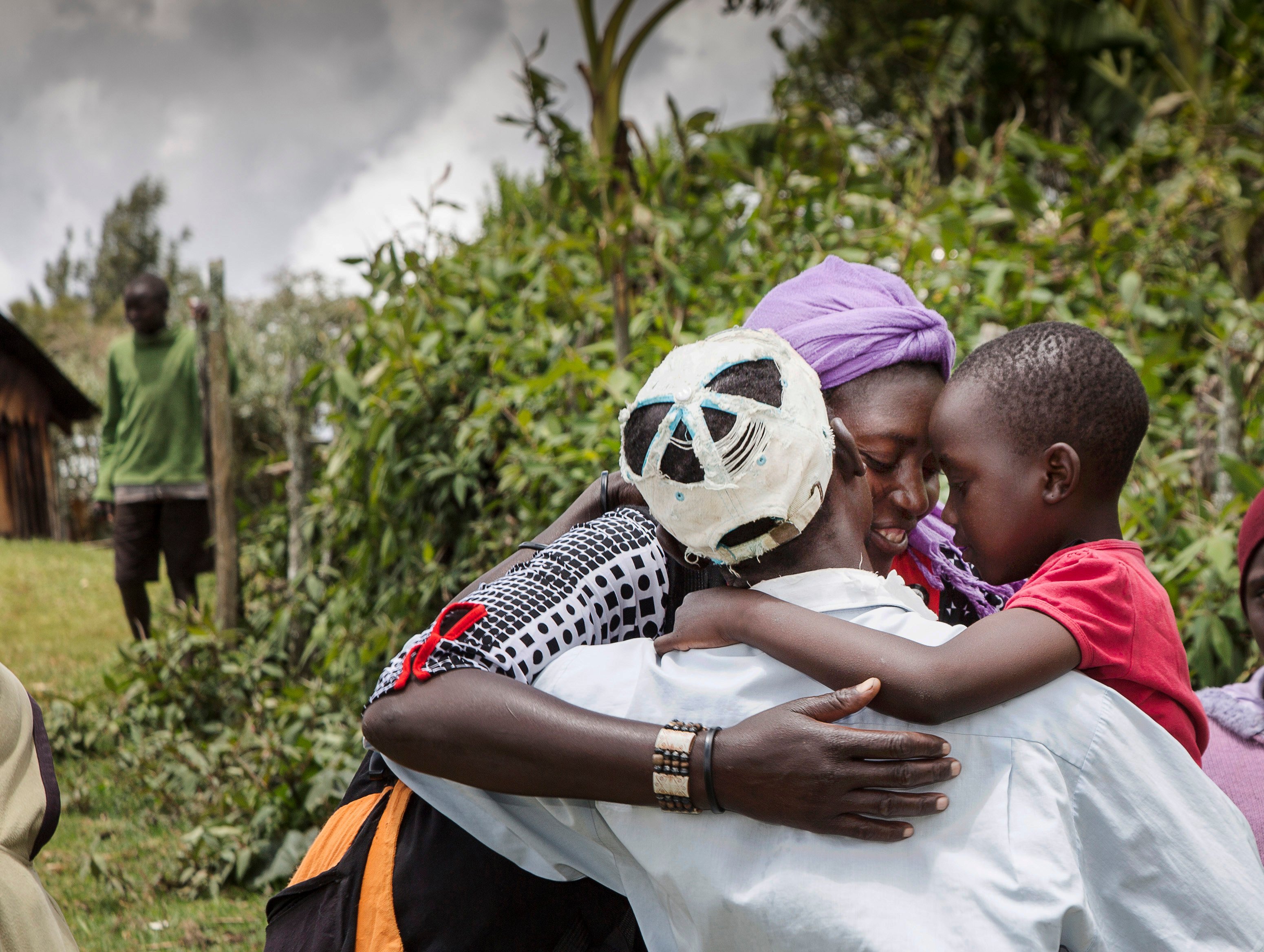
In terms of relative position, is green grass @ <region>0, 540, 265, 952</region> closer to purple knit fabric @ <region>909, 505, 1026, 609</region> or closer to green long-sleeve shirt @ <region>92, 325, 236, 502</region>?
green long-sleeve shirt @ <region>92, 325, 236, 502</region>

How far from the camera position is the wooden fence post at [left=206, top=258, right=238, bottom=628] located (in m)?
4.83

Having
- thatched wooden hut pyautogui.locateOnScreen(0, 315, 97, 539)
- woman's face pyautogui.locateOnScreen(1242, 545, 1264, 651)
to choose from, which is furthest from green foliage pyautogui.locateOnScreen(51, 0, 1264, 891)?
thatched wooden hut pyautogui.locateOnScreen(0, 315, 97, 539)

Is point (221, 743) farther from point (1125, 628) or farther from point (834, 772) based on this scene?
point (1125, 628)

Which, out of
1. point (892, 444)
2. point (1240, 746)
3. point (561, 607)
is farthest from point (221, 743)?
point (1240, 746)

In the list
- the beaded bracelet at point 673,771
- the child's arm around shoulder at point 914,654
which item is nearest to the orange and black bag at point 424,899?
the beaded bracelet at point 673,771

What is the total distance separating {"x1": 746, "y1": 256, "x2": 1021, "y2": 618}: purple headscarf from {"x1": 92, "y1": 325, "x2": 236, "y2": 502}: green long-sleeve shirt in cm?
444

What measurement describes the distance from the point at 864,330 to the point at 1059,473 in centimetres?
35

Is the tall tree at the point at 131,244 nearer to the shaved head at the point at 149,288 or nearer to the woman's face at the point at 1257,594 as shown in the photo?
the shaved head at the point at 149,288

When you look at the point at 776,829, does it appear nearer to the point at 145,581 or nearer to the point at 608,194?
the point at 608,194

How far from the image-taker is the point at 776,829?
1.17 m

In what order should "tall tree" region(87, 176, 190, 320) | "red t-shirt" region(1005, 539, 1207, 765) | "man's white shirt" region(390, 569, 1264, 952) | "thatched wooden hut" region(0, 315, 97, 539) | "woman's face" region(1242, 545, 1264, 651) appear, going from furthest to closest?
1. "tall tree" region(87, 176, 190, 320)
2. "thatched wooden hut" region(0, 315, 97, 539)
3. "woman's face" region(1242, 545, 1264, 651)
4. "red t-shirt" region(1005, 539, 1207, 765)
5. "man's white shirt" region(390, 569, 1264, 952)

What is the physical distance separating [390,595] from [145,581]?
225cm

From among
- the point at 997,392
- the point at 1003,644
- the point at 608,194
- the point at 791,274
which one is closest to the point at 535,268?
the point at 608,194

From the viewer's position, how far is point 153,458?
546 centimetres
